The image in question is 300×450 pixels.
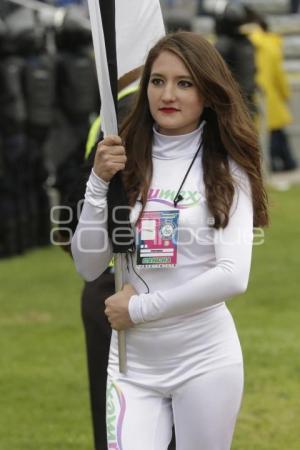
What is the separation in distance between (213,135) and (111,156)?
355 millimetres

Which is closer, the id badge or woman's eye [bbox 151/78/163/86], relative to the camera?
the id badge

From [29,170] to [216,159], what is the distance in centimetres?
790

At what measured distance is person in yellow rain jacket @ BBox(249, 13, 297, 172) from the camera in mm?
16075

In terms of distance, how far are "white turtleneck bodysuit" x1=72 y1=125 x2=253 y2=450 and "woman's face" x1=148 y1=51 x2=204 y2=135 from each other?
0.14m

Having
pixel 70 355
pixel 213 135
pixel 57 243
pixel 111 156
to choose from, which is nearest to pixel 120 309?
pixel 111 156

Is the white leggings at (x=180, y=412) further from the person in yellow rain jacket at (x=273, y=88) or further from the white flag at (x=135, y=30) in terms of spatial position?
the person in yellow rain jacket at (x=273, y=88)

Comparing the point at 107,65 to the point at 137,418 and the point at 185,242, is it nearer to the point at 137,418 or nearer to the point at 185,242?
the point at 185,242

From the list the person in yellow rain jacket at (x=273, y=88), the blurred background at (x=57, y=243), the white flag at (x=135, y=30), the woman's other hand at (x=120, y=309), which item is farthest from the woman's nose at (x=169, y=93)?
the person in yellow rain jacket at (x=273, y=88)

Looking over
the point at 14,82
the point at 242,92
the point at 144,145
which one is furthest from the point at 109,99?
the point at 14,82

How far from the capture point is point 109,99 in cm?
389

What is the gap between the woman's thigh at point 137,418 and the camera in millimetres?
3727

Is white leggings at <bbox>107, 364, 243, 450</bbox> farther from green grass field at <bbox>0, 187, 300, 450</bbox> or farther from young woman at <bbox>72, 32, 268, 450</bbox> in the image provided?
green grass field at <bbox>0, 187, 300, 450</bbox>

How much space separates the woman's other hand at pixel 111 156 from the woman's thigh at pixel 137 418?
1.98ft

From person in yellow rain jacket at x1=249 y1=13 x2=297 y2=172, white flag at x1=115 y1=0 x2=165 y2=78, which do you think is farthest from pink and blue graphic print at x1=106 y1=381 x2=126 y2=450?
person in yellow rain jacket at x1=249 y1=13 x2=297 y2=172
